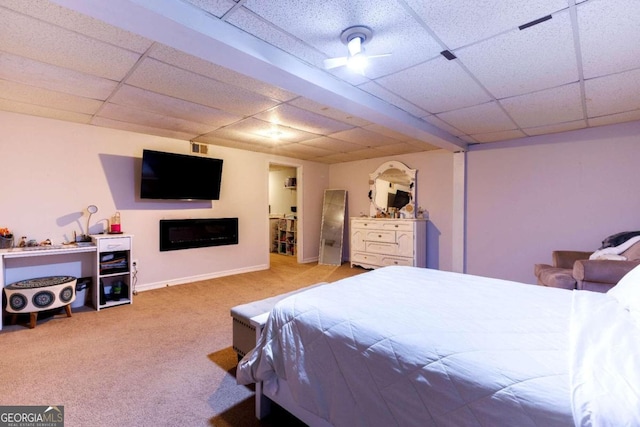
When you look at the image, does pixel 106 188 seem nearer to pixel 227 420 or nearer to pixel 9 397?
pixel 9 397

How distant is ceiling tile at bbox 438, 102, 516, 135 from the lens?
3043 millimetres

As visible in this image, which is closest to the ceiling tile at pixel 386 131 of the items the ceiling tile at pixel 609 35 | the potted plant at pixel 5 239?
the ceiling tile at pixel 609 35

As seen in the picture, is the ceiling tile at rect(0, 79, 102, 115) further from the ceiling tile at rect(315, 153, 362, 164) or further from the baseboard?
the ceiling tile at rect(315, 153, 362, 164)

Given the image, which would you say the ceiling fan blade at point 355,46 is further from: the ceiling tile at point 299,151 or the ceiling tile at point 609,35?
the ceiling tile at point 299,151

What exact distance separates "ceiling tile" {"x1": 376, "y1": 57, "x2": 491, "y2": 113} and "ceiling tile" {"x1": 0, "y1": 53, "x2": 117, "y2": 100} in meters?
2.36

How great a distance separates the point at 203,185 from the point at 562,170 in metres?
5.01

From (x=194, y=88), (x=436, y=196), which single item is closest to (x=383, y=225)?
(x=436, y=196)

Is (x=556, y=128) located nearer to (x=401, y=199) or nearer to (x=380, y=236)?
(x=401, y=199)

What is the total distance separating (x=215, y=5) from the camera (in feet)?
5.09

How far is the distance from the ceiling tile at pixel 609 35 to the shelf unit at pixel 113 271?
4.47 meters

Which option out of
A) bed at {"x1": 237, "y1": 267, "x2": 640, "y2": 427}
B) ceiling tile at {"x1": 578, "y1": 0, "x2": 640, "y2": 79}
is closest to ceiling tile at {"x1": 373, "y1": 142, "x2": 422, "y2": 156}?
ceiling tile at {"x1": 578, "y1": 0, "x2": 640, "y2": 79}

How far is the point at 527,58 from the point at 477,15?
734 mm

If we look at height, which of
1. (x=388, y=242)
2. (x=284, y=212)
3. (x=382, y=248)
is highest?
(x=284, y=212)

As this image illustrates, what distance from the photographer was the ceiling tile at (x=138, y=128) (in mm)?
3467
